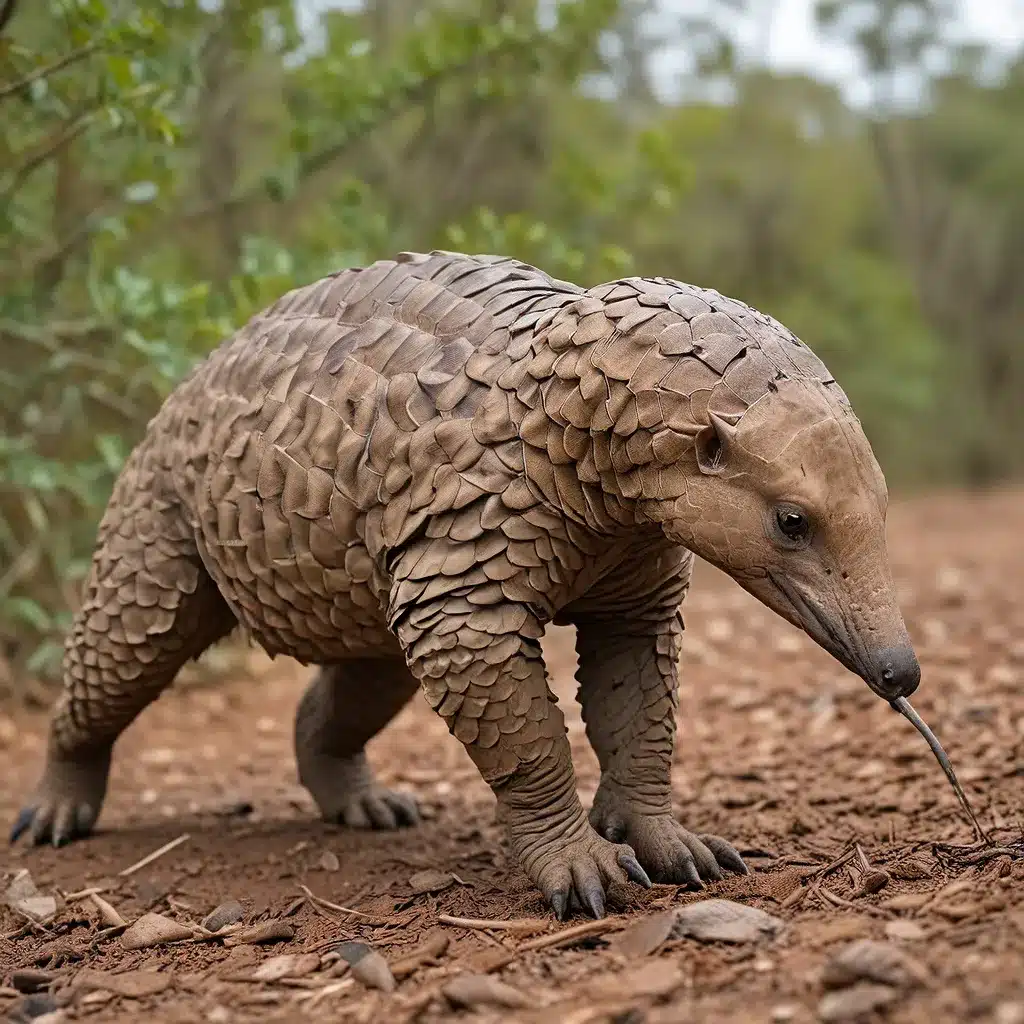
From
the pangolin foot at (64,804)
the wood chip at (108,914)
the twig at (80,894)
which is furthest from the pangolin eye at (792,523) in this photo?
the pangolin foot at (64,804)

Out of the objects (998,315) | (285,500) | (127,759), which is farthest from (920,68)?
(285,500)

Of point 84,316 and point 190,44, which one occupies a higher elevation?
point 190,44

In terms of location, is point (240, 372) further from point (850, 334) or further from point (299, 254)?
point (850, 334)

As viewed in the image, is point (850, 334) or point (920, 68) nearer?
point (850, 334)

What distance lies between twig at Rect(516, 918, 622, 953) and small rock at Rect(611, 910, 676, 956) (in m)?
0.07

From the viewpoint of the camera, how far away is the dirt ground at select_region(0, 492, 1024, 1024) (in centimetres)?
258

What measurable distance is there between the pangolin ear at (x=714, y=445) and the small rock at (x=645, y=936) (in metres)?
1.03

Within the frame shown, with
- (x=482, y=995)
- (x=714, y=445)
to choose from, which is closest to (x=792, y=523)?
(x=714, y=445)

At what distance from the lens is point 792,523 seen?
2881mm

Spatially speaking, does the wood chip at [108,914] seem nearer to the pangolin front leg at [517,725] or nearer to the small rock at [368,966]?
the small rock at [368,966]

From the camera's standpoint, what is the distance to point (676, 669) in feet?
12.2

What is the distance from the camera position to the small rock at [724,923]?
2803 millimetres

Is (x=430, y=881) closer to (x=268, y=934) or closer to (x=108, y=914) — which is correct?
(x=268, y=934)

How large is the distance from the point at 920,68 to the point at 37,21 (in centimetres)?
1596
